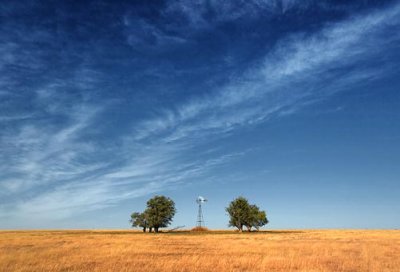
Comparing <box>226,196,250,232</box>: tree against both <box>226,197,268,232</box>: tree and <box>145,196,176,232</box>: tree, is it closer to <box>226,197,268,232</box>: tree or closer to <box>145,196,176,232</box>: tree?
<box>226,197,268,232</box>: tree

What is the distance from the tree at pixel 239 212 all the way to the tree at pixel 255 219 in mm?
1138

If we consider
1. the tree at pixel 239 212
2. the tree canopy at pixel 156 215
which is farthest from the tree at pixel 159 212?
the tree at pixel 239 212

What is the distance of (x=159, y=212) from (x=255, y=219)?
96.8ft

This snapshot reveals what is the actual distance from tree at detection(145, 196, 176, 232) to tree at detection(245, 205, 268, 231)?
23233mm

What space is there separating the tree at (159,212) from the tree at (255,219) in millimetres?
23233

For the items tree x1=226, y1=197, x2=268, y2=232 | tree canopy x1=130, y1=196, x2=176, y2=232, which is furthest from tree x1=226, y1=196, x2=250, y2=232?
tree canopy x1=130, y1=196, x2=176, y2=232

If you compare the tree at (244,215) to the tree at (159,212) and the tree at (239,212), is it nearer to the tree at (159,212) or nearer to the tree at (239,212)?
the tree at (239,212)

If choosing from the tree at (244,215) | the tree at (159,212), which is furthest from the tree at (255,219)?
the tree at (159,212)

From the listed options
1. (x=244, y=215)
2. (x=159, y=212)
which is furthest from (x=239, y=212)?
(x=159, y=212)

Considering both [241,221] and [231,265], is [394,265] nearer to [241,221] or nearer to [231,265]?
[231,265]

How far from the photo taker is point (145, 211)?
12169 centimetres

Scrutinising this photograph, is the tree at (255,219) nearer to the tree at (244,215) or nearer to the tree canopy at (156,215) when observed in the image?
the tree at (244,215)

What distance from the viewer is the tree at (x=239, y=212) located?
124938 millimetres

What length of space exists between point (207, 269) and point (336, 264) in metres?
8.15
